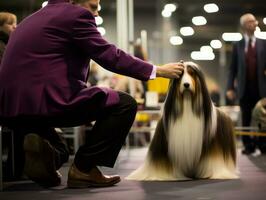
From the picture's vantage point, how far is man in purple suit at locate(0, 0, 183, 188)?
2.93 meters

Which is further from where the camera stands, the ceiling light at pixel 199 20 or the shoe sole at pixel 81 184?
the ceiling light at pixel 199 20

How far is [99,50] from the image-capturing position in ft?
9.76

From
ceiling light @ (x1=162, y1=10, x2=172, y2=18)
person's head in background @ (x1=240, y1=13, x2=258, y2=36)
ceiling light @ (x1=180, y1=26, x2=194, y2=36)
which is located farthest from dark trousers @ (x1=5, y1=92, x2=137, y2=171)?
ceiling light @ (x1=180, y1=26, x2=194, y2=36)

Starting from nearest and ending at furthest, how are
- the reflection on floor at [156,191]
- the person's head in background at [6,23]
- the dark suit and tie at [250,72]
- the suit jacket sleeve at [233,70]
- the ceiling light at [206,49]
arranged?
the reflection on floor at [156,191]
the person's head in background at [6,23]
the dark suit and tie at [250,72]
the suit jacket sleeve at [233,70]
the ceiling light at [206,49]

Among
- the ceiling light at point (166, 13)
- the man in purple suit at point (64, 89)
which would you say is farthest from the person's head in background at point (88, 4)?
the ceiling light at point (166, 13)

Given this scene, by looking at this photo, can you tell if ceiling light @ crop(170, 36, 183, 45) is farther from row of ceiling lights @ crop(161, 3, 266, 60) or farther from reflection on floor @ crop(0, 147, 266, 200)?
reflection on floor @ crop(0, 147, 266, 200)

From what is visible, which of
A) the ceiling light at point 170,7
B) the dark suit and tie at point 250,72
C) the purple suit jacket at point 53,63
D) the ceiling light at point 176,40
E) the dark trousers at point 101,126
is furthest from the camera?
the ceiling light at point 176,40

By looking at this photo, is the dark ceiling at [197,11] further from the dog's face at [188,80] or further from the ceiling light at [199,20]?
the dog's face at [188,80]

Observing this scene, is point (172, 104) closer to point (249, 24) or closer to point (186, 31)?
point (249, 24)

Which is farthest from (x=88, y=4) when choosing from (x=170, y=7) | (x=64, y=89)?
(x=170, y=7)

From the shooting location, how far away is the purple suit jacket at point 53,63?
2.92 metres

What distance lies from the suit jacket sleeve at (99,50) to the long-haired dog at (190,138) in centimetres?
35

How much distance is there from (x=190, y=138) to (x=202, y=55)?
387 inches

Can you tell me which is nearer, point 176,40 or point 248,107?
point 248,107
